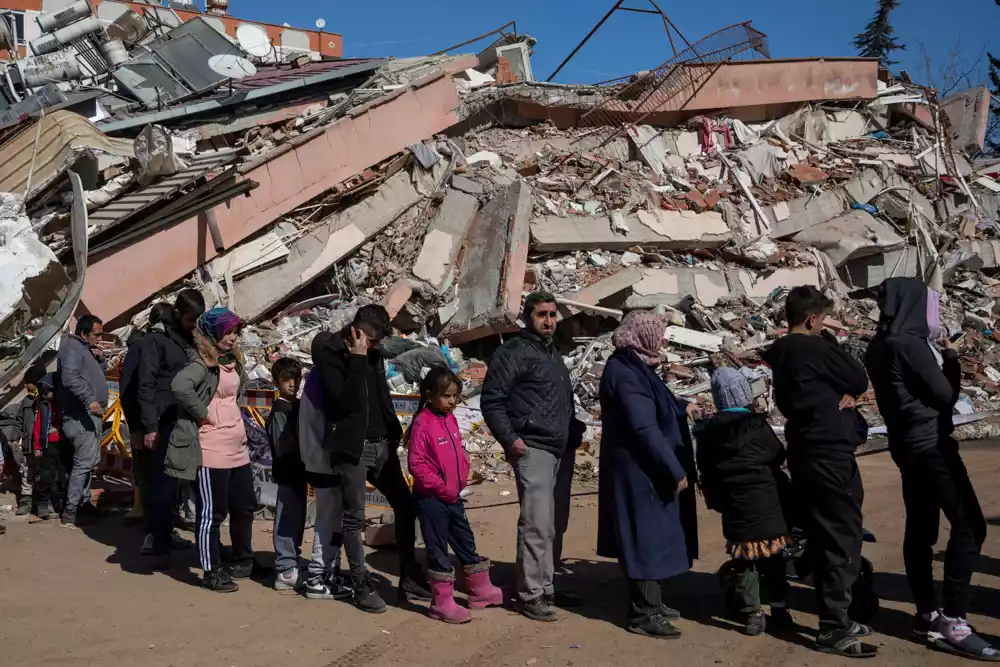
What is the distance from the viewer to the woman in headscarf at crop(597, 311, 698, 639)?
452cm

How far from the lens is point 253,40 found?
68.5ft

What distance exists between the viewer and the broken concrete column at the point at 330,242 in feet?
40.2

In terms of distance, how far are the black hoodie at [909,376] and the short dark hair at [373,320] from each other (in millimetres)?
2479

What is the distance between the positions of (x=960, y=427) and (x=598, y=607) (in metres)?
7.23

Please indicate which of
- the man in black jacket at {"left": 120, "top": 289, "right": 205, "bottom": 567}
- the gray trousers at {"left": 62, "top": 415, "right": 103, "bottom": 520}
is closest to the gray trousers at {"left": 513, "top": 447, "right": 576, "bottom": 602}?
the man in black jacket at {"left": 120, "top": 289, "right": 205, "bottom": 567}

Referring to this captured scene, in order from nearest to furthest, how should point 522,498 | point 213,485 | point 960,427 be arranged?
point 522,498 → point 213,485 → point 960,427

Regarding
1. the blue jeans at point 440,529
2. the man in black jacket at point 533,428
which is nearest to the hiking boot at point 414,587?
the blue jeans at point 440,529

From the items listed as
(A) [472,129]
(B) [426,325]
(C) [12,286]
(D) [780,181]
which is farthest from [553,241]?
(C) [12,286]

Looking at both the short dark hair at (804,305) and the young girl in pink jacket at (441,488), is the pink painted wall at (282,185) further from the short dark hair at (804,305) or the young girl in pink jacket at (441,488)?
the short dark hair at (804,305)

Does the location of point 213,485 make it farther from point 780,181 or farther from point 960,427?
point 780,181

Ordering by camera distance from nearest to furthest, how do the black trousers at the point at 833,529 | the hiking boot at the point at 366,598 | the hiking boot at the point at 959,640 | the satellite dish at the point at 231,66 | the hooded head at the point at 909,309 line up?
the hiking boot at the point at 959,640 → the black trousers at the point at 833,529 → the hooded head at the point at 909,309 → the hiking boot at the point at 366,598 → the satellite dish at the point at 231,66

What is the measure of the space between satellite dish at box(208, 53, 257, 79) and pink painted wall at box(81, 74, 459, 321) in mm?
3986

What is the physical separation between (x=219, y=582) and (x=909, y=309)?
394cm

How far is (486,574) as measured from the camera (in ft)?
16.2
